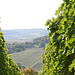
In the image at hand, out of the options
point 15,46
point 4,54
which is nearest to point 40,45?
point 15,46

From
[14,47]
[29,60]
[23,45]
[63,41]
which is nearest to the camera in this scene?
[63,41]

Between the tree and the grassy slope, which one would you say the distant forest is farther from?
the tree

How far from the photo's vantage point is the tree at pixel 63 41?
3.42m

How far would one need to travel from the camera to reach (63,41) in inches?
150

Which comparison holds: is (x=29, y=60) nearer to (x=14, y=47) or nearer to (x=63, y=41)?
(x=14, y=47)

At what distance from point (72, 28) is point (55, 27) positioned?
0.99 meters

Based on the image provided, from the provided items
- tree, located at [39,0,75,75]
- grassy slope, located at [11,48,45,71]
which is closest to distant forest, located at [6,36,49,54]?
grassy slope, located at [11,48,45,71]

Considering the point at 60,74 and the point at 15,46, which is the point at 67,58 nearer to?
the point at 60,74

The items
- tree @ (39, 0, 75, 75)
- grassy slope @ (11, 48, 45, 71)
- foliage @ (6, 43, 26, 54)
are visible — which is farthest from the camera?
foliage @ (6, 43, 26, 54)

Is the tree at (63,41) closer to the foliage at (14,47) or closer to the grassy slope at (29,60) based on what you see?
the grassy slope at (29,60)

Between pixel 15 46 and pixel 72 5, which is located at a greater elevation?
pixel 72 5

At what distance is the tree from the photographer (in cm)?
342

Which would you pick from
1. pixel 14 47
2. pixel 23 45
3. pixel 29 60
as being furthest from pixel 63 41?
pixel 23 45

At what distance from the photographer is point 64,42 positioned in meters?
3.81
